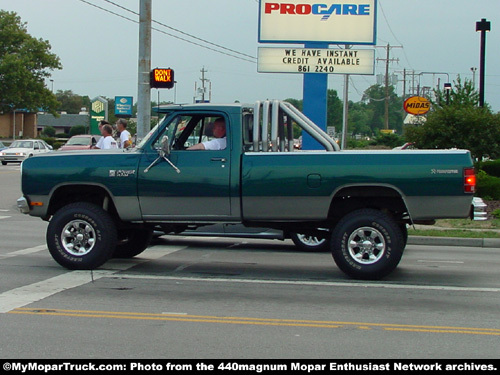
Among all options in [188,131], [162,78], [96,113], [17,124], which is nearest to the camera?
[188,131]

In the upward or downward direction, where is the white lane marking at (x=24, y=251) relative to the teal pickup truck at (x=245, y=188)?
downward

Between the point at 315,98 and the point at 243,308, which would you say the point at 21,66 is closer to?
the point at 315,98

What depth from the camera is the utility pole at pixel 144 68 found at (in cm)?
1786

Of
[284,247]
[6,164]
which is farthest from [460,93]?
[6,164]

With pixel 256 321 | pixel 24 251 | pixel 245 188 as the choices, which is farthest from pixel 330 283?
pixel 24 251

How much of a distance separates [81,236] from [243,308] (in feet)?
10.0

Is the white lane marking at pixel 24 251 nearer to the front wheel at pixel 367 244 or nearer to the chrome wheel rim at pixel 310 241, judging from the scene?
the chrome wheel rim at pixel 310 241

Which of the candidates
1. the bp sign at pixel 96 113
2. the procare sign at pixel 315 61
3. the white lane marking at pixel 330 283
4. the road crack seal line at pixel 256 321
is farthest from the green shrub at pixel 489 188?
the bp sign at pixel 96 113

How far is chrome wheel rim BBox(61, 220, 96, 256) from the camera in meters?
9.66

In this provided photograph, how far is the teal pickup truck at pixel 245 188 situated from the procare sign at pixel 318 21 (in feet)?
36.9

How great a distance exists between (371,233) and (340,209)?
633 mm

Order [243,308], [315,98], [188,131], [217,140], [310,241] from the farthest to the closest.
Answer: [315,98] < [310,241] < [188,131] < [217,140] < [243,308]

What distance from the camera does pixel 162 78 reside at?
1781cm

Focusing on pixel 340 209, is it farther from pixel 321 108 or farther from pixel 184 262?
pixel 321 108
